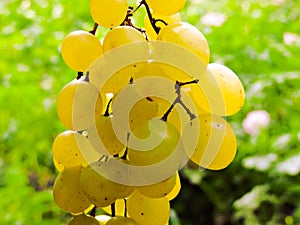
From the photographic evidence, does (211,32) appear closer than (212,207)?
Yes

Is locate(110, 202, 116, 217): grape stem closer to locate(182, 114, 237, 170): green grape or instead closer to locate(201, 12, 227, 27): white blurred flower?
locate(182, 114, 237, 170): green grape

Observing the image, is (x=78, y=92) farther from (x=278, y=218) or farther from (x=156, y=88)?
(x=278, y=218)

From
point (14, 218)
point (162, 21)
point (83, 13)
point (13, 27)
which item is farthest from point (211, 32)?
point (162, 21)

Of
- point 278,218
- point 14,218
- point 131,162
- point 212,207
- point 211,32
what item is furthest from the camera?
point 212,207

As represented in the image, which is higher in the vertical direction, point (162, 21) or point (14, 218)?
point (162, 21)

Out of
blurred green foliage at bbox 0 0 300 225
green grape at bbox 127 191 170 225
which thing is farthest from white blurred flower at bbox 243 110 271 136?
green grape at bbox 127 191 170 225

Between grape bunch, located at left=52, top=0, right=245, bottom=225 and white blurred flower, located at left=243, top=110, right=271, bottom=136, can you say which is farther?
white blurred flower, located at left=243, top=110, right=271, bottom=136

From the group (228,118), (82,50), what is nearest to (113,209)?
(82,50)
